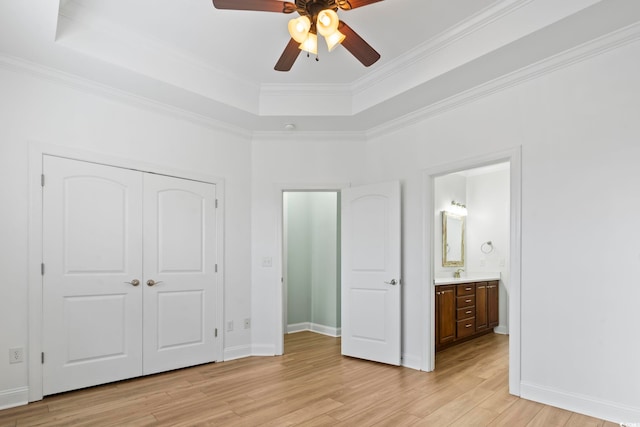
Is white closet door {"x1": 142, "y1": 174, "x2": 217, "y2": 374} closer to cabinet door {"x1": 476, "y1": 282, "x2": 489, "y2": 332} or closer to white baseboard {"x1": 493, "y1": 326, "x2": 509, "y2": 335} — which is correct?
cabinet door {"x1": 476, "y1": 282, "x2": 489, "y2": 332}

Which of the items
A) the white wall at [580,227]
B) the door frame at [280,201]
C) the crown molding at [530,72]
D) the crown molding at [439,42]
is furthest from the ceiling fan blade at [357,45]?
the door frame at [280,201]

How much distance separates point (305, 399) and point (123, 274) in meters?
2.04

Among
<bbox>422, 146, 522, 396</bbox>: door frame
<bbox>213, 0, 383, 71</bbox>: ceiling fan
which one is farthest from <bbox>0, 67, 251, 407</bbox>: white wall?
<bbox>422, 146, 522, 396</bbox>: door frame

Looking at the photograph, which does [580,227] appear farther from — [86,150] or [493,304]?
[86,150]

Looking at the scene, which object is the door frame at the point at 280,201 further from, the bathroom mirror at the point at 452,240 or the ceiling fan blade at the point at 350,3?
the ceiling fan blade at the point at 350,3

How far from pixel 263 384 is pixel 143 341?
4.11 feet

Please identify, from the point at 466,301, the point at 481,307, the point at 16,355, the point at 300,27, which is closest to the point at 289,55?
the point at 300,27

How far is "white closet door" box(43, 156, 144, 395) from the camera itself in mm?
3266

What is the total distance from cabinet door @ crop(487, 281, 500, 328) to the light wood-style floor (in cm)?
150

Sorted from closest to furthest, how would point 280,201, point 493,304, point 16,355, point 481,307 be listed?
point 16,355 < point 280,201 < point 481,307 < point 493,304

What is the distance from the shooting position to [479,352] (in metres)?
4.74

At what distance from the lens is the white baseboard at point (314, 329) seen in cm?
568

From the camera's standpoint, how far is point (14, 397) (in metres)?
3.01

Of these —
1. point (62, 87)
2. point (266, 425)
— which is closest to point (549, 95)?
point (266, 425)
